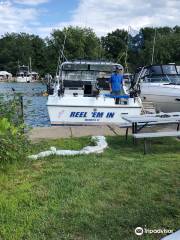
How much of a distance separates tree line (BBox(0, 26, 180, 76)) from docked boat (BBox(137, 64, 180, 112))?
125 cm

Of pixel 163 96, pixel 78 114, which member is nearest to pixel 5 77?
pixel 163 96

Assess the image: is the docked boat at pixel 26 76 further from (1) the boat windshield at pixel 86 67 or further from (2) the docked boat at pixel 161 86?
(1) the boat windshield at pixel 86 67

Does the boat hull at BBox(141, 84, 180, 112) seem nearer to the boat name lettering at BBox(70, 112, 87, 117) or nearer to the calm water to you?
the boat name lettering at BBox(70, 112, 87, 117)

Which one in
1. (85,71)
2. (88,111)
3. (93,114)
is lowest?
(93,114)

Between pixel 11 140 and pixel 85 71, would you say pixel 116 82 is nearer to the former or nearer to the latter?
pixel 85 71

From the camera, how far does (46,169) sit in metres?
7.04

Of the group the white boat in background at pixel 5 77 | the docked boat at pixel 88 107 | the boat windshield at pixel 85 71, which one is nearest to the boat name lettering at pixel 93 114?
the docked boat at pixel 88 107

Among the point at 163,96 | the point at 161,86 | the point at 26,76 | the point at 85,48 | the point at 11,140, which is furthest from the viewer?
the point at 26,76

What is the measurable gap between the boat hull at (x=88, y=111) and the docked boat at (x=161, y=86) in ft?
8.58

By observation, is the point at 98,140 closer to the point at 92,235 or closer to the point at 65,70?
the point at 92,235

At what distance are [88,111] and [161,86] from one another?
164 inches

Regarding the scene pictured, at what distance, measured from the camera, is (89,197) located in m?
5.62

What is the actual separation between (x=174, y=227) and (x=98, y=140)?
508cm

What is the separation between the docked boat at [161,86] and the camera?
1780 centimetres
